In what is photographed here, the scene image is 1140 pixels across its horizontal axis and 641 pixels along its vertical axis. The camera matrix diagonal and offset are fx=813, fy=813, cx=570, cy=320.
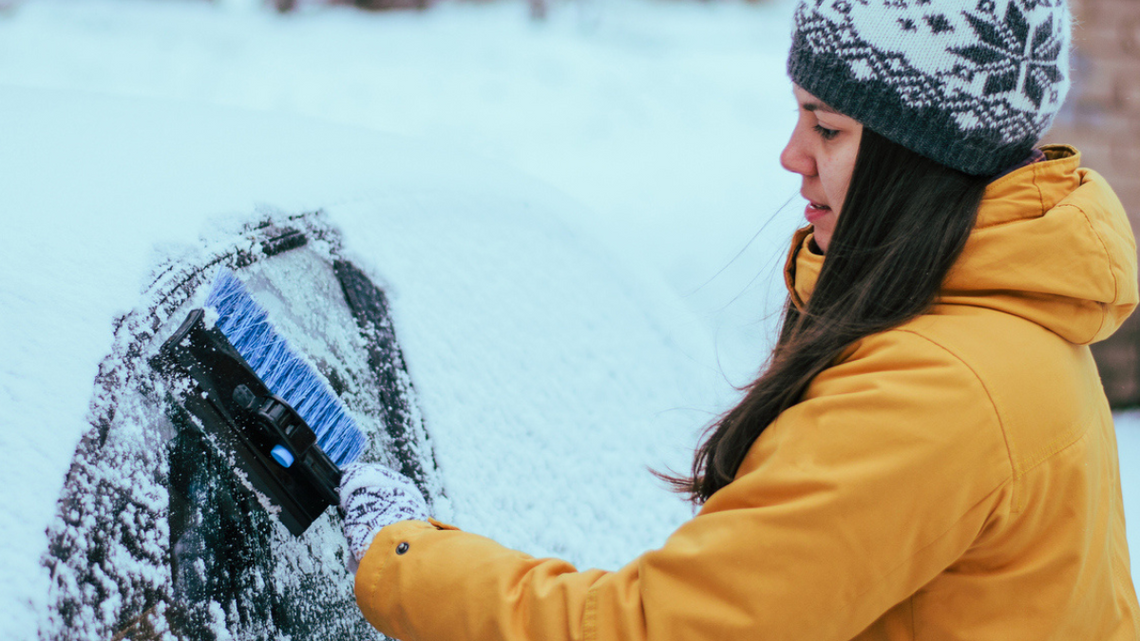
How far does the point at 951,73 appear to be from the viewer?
0.88 meters

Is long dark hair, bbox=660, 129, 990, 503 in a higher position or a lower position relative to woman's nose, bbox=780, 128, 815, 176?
lower

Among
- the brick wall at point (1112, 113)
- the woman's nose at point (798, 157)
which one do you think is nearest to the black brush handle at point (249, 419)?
the woman's nose at point (798, 157)

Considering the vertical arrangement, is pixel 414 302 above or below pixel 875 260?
below

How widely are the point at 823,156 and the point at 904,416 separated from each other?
1.21ft

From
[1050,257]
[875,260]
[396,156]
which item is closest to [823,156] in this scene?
[875,260]

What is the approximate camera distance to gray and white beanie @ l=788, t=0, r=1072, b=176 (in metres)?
0.87

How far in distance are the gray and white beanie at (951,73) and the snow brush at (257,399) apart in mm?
754

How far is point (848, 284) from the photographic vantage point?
960 mm

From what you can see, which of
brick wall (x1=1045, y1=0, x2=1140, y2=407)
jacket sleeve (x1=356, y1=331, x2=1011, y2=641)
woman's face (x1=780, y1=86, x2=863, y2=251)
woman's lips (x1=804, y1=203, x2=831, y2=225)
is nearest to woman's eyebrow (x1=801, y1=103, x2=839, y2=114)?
woman's face (x1=780, y1=86, x2=863, y2=251)

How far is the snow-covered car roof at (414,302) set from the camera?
0.82 metres

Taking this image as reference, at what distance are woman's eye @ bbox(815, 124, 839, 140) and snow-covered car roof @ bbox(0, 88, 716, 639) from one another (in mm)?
672

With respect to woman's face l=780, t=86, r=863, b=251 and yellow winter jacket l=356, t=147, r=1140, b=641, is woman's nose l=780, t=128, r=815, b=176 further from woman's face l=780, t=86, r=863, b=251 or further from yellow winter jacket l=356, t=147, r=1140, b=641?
yellow winter jacket l=356, t=147, r=1140, b=641

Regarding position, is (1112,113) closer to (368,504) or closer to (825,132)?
(825,132)

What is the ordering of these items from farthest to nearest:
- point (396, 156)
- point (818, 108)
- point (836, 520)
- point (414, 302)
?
point (396, 156) < point (414, 302) < point (818, 108) < point (836, 520)
